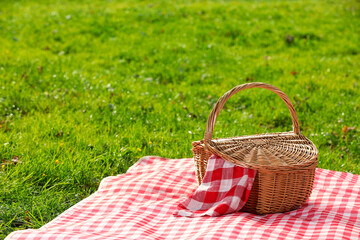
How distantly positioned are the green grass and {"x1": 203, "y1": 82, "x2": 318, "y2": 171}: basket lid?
1.32 meters

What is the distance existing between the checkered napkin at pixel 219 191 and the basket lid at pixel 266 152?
0.07 m

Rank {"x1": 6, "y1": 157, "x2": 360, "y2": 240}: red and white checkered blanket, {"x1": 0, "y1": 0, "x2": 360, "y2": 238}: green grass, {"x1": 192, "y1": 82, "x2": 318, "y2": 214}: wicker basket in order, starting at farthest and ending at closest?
1. {"x1": 0, "y1": 0, "x2": 360, "y2": 238}: green grass
2. {"x1": 192, "y1": 82, "x2": 318, "y2": 214}: wicker basket
3. {"x1": 6, "y1": 157, "x2": 360, "y2": 240}: red and white checkered blanket

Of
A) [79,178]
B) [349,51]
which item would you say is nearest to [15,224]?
[79,178]

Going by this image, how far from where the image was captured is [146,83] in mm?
6688

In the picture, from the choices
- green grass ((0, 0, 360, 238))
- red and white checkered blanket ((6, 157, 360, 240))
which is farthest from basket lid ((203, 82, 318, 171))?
green grass ((0, 0, 360, 238))

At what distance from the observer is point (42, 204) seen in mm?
3238

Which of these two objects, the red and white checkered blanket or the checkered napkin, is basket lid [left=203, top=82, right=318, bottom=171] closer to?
the checkered napkin

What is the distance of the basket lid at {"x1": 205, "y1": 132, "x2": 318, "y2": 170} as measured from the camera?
9.81 feet

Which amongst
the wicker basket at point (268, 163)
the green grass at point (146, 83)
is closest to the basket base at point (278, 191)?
the wicker basket at point (268, 163)

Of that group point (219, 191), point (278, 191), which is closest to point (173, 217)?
point (219, 191)

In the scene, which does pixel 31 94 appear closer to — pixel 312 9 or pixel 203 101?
pixel 203 101

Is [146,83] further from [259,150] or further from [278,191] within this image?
[278,191]

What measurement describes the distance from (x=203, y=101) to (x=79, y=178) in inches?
109

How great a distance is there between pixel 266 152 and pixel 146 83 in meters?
3.85
